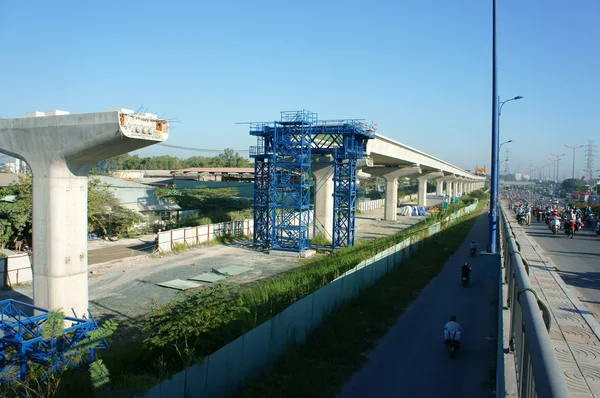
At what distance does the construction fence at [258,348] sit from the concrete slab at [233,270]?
780 centimetres

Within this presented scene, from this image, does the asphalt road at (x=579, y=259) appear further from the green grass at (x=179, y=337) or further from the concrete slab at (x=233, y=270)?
the concrete slab at (x=233, y=270)

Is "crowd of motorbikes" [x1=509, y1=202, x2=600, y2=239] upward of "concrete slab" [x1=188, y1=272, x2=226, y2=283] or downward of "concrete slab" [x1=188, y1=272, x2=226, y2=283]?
upward

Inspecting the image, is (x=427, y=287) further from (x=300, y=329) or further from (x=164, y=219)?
(x=164, y=219)

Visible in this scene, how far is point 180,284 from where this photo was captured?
19.6 metres

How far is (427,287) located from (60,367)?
43.8 feet

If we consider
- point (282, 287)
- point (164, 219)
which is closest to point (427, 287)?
point (282, 287)

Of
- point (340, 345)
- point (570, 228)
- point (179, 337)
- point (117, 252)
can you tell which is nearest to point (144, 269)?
point (117, 252)

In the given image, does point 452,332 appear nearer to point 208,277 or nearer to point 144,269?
point 208,277

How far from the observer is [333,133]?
96.3ft

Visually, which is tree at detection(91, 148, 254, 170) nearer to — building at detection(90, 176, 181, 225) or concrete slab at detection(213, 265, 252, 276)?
building at detection(90, 176, 181, 225)

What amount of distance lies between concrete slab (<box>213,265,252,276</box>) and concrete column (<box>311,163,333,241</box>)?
9.83 meters

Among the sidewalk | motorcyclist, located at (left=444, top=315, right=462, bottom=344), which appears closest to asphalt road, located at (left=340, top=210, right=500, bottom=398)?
motorcyclist, located at (left=444, top=315, right=462, bottom=344)

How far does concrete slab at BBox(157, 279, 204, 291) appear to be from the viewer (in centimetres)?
1906

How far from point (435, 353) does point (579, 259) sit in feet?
41.8
